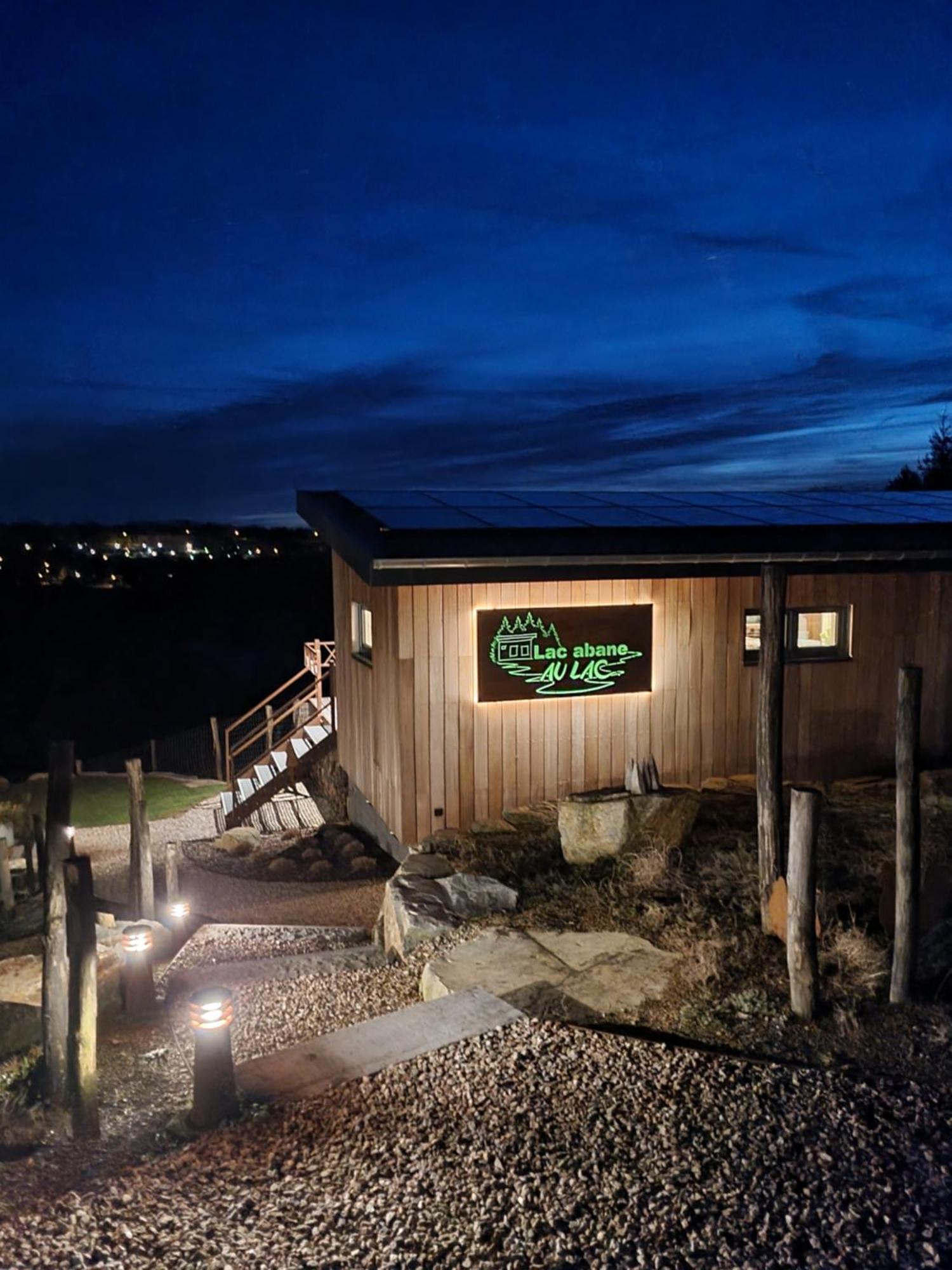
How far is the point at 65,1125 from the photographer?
→ 477 centimetres

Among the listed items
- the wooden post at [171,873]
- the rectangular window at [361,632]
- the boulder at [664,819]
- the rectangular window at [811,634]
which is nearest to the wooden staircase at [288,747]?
the rectangular window at [361,632]

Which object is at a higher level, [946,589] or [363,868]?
[946,589]

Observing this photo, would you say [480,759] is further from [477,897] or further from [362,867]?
[477,897]

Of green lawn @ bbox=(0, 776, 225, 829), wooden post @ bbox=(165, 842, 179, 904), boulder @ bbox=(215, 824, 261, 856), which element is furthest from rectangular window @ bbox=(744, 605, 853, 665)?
green lawn @ bbox=(0, 776, 225, 829)

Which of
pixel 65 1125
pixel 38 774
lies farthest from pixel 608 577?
pixel 38 774

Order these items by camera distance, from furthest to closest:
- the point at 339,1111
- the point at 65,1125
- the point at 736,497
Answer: the point at 736,497 < the point at 65,1125 < the point at 339,1111

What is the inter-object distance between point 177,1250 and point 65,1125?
1667mm

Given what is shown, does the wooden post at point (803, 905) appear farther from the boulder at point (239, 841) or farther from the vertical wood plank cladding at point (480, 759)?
the boulder at point (239, 841)

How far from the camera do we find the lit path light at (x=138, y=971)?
20.8 feet

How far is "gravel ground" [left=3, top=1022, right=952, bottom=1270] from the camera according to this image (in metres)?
3.41

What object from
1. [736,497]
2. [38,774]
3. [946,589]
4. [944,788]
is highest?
[736,497]

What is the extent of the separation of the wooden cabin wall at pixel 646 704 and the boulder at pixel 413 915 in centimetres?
222

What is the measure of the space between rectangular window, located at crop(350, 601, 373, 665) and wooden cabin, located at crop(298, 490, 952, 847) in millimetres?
66

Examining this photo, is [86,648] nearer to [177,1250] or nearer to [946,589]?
[946,589]
